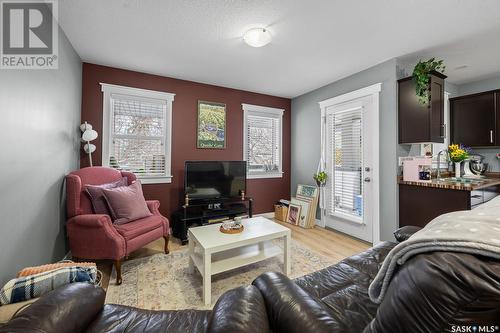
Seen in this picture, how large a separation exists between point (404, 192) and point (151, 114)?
378 centimetres

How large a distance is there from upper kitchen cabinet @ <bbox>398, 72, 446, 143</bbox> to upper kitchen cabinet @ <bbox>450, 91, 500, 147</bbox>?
4.28 ft

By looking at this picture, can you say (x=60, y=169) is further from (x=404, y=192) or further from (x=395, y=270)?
(x=404, y=192)

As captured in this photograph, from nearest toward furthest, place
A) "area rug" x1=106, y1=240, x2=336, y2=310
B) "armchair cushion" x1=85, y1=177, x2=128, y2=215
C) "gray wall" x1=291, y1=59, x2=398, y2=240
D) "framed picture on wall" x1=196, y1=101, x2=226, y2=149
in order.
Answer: "area rug" x1=106, y1=240, x2=336, y2=310
"armchair cushion" x1=85, y1=177, x2=128, y2=215
"gray wall" x1=291, y1=59, x2=398, y2=240
"framed picture on wall" x1=196, y1=101, x2=226, y2=149

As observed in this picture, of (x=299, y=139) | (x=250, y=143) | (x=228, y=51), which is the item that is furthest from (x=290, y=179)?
(x=228, y=51)

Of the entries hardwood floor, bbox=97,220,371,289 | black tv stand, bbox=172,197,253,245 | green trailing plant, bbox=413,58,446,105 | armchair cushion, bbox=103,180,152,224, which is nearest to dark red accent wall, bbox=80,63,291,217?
black tv stand, bbox=172,197,253,245

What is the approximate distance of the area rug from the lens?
70.6 inches

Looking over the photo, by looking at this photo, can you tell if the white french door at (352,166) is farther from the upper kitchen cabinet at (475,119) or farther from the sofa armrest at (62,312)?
the sofa armrest at (62,312)

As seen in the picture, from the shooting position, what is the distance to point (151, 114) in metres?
3.35

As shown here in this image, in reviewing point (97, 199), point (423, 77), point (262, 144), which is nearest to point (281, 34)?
point (423, 77)

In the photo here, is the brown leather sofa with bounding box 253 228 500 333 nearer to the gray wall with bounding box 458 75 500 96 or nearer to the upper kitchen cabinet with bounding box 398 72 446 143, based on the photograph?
the upper kitchen cabinet with bounding box 398 72 446 143

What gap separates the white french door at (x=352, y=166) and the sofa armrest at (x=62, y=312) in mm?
3154

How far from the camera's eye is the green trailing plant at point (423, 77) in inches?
99.2

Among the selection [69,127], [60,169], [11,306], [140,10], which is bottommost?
[11,306]

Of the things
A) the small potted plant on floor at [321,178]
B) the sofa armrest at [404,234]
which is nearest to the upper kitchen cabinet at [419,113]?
the small potted plant on floor at [321,178]
